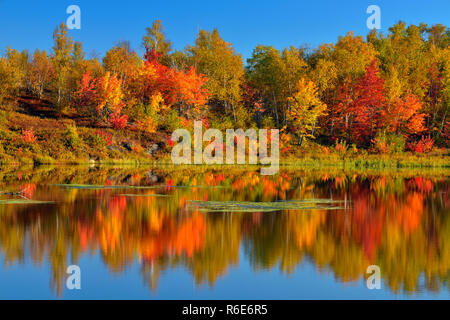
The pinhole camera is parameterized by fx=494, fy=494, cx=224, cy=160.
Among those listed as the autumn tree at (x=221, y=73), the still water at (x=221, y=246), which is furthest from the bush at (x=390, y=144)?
the still water at (x=221, y=246)

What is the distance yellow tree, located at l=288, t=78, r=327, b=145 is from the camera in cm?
6122

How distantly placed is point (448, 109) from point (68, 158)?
4833cm

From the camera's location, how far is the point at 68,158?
5253 centimetres

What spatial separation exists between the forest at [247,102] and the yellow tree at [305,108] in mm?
133

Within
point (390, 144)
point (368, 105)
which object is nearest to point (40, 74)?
point (368, 105)

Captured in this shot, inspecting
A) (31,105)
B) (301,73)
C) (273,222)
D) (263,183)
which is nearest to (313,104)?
(301,73)

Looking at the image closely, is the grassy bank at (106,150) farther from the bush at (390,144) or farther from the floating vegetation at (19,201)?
the floating vegetation at (19,201)


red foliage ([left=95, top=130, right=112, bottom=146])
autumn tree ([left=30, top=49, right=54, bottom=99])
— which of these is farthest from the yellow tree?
autumn tree ([left=30, top=49, right=54, bottom=99])

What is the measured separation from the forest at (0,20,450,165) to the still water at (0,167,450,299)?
3517cm

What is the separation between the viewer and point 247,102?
74.2m

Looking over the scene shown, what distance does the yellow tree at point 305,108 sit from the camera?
6122 cm

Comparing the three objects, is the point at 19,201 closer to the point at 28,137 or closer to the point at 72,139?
the point at 28,137

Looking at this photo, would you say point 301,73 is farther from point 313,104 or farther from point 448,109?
point 448,109

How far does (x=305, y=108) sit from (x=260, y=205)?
42.4 metres
